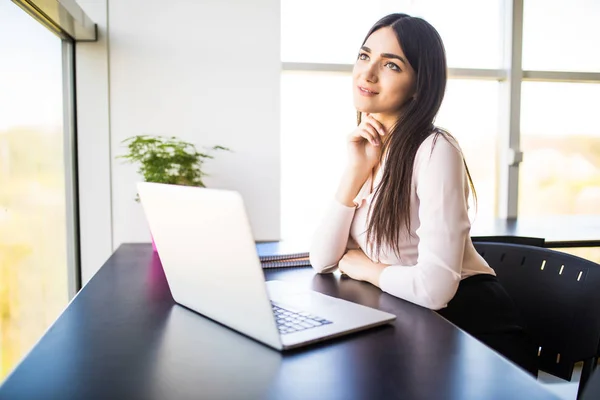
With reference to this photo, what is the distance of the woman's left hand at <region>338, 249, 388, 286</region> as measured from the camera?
1397 millimetres

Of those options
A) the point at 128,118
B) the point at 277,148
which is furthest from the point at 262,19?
the point at 128,118

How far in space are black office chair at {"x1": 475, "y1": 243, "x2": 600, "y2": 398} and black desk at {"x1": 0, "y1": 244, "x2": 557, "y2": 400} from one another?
416 mm

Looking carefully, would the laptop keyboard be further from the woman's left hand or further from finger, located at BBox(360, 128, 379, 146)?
finger, located at BBox(360, 128, 379, 146)

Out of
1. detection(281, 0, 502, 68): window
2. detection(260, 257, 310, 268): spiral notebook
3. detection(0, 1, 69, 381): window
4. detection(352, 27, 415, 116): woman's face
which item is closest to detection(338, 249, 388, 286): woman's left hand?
detection(260, 257, 310, 268): spiral notebook

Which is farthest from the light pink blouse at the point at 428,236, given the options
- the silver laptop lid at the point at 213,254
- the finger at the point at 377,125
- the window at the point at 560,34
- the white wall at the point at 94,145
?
the window at the point at 560,34

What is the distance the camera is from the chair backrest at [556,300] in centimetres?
130

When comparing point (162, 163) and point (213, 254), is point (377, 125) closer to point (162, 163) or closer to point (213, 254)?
point (213, 254)

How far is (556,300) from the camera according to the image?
140 centimetres

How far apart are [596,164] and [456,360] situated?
2.75 metres

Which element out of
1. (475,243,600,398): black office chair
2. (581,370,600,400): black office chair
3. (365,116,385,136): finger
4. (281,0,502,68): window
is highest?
(281,0,502,68): window

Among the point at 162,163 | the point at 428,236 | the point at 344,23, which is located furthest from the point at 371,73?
the point at 344,23

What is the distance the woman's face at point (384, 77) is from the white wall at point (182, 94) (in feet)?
3.34

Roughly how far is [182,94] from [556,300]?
5.73 feet

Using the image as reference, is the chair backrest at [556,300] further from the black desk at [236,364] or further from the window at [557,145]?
the window at [557,145]
